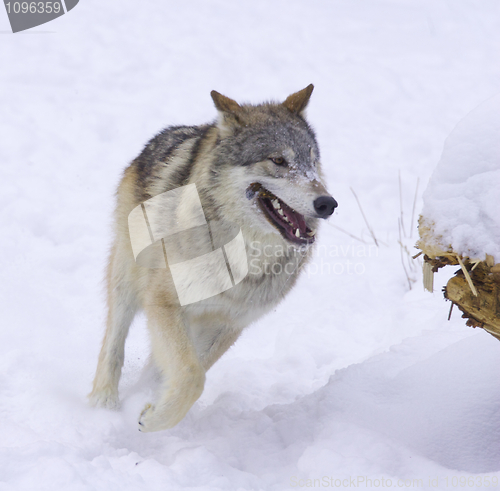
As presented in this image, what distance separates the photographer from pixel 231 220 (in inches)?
111

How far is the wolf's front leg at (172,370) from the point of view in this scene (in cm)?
252

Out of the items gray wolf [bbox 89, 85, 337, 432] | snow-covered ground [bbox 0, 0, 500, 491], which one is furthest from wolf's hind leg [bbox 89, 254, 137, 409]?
snow-covered ground [bbox 0, 0, 500, 491]

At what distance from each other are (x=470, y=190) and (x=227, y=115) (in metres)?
1.50

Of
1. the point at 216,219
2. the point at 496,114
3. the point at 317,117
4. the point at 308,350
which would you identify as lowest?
the point at 308,350

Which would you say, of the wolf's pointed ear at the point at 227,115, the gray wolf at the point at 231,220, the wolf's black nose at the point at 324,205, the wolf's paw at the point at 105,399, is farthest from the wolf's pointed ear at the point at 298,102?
the wolf's paw at the point at 105,399

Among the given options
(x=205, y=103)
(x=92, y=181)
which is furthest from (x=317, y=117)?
(x=92, y=181)

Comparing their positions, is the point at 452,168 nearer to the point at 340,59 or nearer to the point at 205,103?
the point at 205,103

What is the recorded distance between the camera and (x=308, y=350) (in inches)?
157

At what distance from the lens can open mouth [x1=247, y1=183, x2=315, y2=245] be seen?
2768 millimetres

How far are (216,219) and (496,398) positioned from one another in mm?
1682

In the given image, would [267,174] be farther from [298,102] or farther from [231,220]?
[298,102]

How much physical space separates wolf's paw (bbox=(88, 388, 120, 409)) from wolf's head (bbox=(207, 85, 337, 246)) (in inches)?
53.6

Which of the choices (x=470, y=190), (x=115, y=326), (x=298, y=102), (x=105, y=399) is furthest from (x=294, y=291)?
(x=470, y=190)

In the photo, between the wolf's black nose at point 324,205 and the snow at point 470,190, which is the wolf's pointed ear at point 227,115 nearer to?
the wolf's black nose at point 324,205
